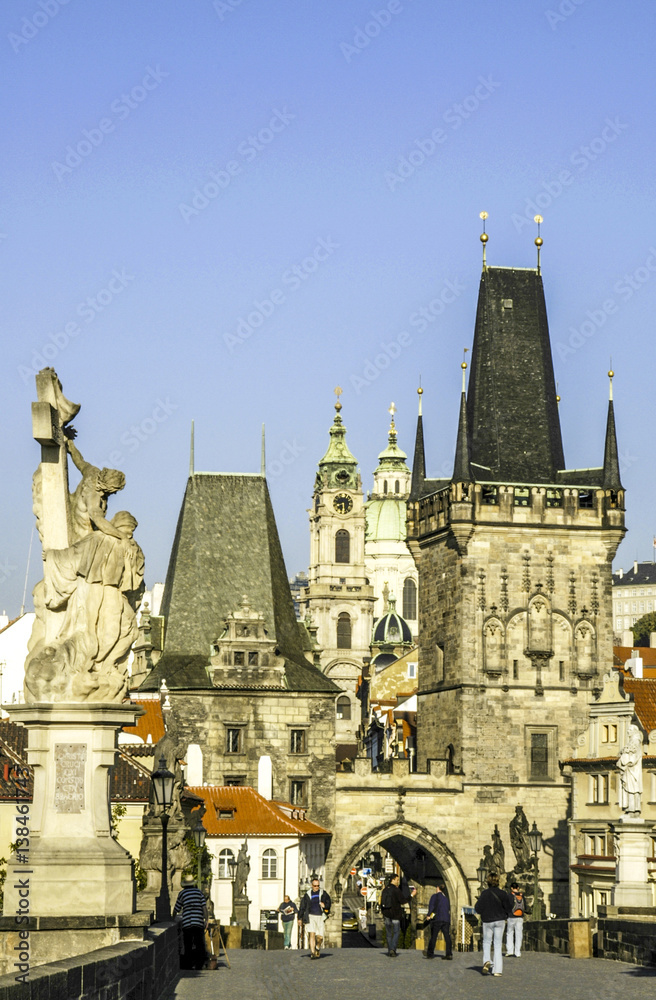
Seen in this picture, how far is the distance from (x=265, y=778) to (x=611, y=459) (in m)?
19.1

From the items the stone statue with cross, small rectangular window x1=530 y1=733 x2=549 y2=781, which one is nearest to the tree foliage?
small rectangular window x1=530 y1=733 x2=549 y2=781

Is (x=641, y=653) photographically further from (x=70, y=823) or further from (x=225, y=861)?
(x=70, y=823)

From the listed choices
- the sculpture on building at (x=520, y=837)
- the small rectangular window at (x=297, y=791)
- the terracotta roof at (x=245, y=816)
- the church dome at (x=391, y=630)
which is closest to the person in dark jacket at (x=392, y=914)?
the terracotta roof at (x=245, y=816)

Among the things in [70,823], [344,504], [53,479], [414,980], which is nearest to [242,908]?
[414,980]

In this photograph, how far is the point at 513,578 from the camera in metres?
69.8

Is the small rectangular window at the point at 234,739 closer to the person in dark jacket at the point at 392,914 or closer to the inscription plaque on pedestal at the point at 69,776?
the person in dark jacket at the point at 392,914

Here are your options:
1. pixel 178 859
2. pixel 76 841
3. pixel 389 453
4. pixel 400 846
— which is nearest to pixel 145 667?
pixel 400 846

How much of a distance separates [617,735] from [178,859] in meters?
31.0

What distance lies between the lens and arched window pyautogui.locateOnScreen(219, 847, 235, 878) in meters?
60.7

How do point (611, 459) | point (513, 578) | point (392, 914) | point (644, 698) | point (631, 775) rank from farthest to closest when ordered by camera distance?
point (611, 459) < point (513, 578) < point (644, 698) < point (631, 775) < point (392, 914)

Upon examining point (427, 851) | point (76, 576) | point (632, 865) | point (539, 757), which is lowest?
point (427, 851)

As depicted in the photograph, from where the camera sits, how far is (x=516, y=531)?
230ft

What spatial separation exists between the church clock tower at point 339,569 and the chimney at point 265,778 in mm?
82587

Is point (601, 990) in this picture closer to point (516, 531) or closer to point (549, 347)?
point (516, 531)
